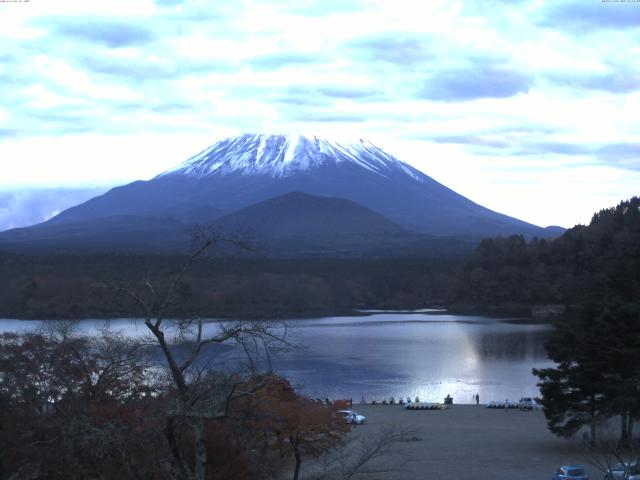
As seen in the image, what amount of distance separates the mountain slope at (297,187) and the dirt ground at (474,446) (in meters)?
93.1

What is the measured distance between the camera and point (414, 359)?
87.9ft

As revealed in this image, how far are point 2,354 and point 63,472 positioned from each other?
499 centimetres

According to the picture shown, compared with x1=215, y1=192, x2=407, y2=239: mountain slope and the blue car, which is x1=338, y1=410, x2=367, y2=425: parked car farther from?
x1=215, y1=192, x2=407, y2=239: mountain slope

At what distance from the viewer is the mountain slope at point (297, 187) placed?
387 ft

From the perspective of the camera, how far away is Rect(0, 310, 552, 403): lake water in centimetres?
2102

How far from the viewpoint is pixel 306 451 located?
1073cm

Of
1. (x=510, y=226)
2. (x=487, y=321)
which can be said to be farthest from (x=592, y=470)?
(x=510, y=226)

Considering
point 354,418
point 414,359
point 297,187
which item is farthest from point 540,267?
point 297,187

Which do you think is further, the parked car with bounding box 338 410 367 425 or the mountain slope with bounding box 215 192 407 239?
the mountain slope with bounding box 215 192 407 239

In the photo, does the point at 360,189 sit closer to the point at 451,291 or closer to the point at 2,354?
the point at 451,291

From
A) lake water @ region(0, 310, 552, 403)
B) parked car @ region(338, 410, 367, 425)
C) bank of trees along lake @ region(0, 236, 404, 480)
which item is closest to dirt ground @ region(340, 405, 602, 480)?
parked car @ region(338, 410, 367, 425)

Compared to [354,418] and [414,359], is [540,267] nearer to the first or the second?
[414,359]

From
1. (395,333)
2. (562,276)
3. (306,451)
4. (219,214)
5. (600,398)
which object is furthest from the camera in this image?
(219,214)

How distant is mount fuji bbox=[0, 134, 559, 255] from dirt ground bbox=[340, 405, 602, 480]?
7426 cm
